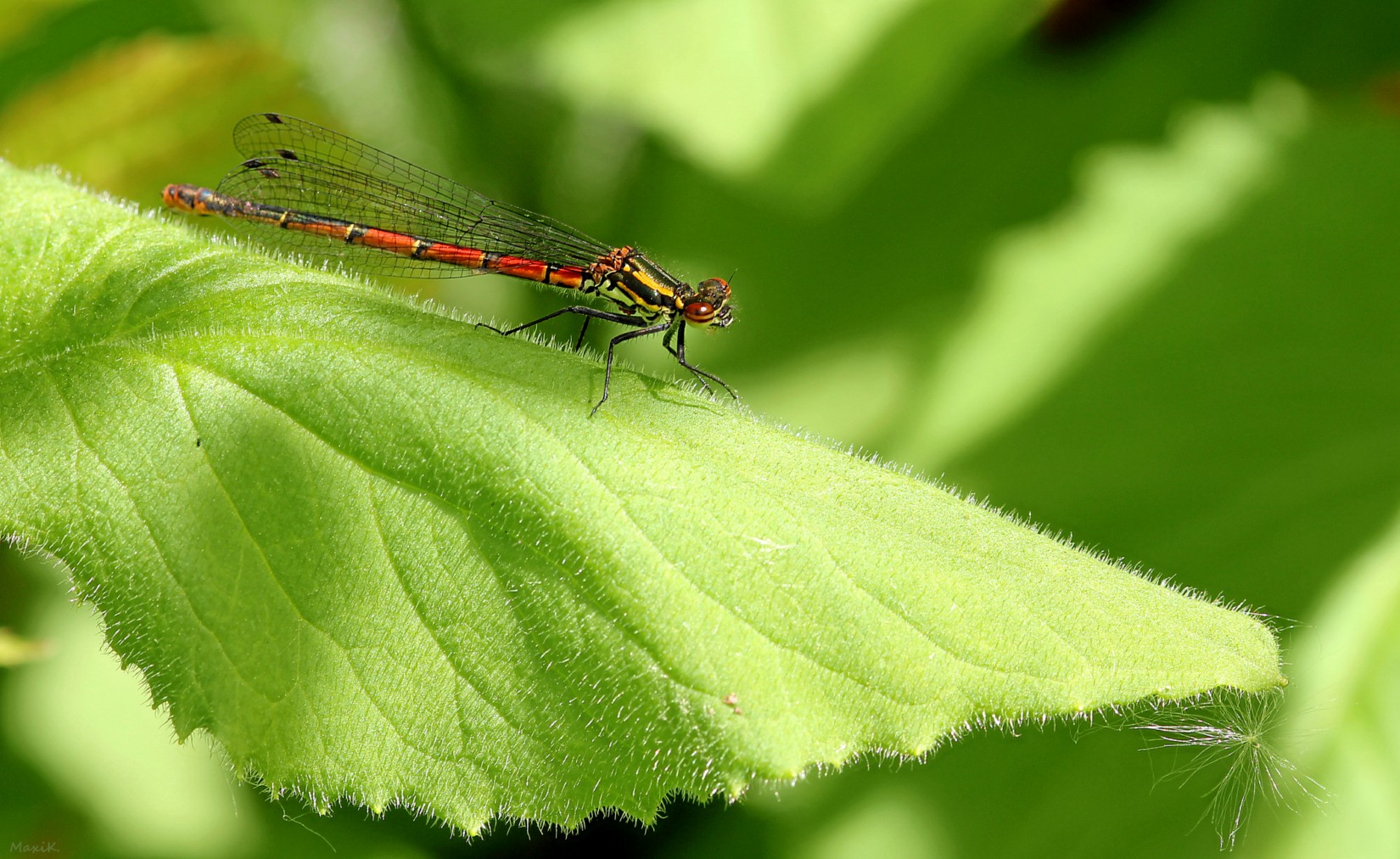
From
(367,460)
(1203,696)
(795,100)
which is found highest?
(795,100)

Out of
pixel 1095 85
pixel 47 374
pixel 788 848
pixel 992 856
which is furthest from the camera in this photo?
pixel 1095 85

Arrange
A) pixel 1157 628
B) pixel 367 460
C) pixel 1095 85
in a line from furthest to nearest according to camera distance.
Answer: pixel 1095 85, pixel 367 460, pixel 1157 628

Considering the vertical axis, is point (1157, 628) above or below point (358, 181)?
below

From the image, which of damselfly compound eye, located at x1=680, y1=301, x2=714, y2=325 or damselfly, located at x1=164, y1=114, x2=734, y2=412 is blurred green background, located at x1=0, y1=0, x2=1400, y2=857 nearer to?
damselfly, located at x1=164, y1=114, x2=734, y2=412

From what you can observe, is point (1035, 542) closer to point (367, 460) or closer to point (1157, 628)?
point (1157, 628)

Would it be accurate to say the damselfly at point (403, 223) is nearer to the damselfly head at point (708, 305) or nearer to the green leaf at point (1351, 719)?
the damselfly head at point (708, 305)

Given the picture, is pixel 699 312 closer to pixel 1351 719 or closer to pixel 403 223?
pixel 403 223

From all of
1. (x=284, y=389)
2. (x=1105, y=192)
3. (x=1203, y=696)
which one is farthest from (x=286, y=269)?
(x=1105, y=192)
